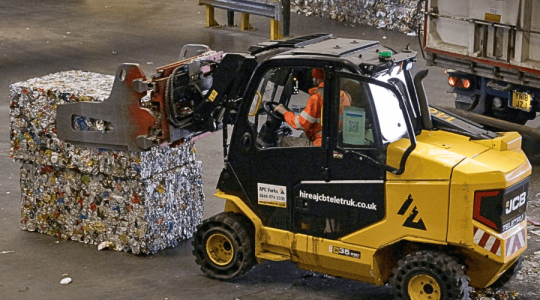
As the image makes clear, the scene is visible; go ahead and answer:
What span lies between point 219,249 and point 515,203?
2506mm

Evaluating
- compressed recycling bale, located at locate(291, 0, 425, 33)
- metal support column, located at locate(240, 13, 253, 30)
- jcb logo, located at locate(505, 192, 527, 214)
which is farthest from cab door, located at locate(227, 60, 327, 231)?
metal support column, located at locate(240, 13, 253, 30)

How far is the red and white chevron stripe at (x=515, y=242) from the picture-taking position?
19.6 ft

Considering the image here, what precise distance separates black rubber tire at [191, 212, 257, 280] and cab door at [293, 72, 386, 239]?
0.58m

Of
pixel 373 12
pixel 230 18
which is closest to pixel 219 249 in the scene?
pixel 230 18

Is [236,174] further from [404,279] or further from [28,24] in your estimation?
[28,24]

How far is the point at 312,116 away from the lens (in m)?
6.34

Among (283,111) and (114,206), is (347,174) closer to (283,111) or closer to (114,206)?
(283,111)

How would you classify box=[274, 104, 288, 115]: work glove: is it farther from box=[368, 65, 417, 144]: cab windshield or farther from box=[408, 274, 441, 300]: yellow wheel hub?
box=[408, 274, 441, 300]: yellow wheel hub

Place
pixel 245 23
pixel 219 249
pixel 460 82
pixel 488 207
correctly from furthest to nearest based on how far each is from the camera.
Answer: pixel 245 23, pixel 460 82, pixel 219 249, pixel 488 207

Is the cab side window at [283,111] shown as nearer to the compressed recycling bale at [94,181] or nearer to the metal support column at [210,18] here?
the compressed recycling bale at [94,181]

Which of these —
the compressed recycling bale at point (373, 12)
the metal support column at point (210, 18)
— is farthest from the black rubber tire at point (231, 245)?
the metal support column at point (210, 18)

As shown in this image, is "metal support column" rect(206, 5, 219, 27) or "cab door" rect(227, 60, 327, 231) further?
"metal support column" rect(206, 5, 219, 27)

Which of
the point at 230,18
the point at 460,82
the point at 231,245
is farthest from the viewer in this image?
the point at 230,18

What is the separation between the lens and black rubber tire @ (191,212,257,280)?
6805 mm
